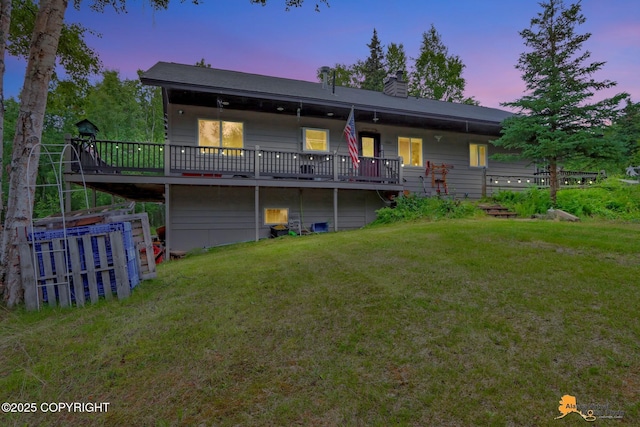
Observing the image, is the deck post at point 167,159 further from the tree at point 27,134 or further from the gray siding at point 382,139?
the tree at point 27,134

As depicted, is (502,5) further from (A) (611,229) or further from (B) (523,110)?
(A) (611,229)

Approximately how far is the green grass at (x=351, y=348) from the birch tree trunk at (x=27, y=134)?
810 mm

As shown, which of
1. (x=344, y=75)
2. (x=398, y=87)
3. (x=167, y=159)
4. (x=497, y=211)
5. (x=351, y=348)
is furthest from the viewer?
(x=344, y=75)

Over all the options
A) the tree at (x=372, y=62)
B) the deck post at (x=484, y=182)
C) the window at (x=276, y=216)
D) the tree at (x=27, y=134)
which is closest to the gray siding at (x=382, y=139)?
the deck post at (x=484, y=182)

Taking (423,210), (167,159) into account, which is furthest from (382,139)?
(167,159)

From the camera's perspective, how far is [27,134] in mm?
4301

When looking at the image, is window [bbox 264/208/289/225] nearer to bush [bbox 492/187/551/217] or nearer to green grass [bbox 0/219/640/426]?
green grass [bbox 0/219/640/426]

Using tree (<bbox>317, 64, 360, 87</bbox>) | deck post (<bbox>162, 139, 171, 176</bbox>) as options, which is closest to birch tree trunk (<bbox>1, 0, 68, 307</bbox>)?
deck post (<bbox>162, 139, 171, 176</bbox>)

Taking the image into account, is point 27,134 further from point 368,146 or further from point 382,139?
point 382,139

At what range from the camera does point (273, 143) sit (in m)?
11.5

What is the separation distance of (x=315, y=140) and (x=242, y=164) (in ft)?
10.2

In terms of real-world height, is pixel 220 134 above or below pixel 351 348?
above

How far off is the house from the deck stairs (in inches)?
87.9

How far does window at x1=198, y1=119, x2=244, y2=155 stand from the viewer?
35.1 feet
